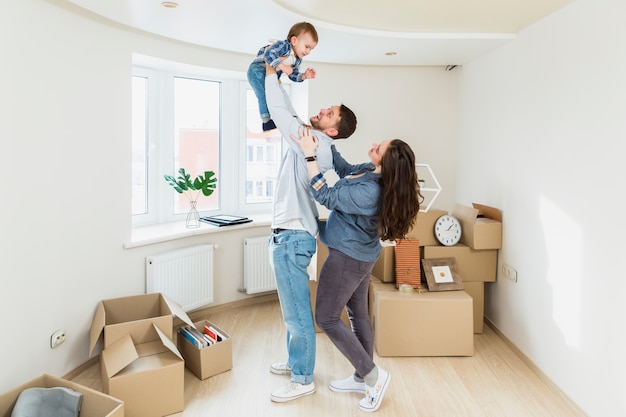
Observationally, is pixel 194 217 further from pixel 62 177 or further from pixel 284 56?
pixel 284 56

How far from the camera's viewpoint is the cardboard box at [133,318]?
8.18ft

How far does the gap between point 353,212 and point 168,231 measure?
5.61ft

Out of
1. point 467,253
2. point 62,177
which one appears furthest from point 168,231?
point 467,253

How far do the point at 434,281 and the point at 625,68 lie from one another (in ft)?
5.48

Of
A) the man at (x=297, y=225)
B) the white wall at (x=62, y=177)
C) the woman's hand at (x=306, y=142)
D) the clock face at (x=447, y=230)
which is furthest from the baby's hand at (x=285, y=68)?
the clock face at (x=447, y=230)

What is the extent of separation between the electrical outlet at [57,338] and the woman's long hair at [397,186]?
1.80 meters

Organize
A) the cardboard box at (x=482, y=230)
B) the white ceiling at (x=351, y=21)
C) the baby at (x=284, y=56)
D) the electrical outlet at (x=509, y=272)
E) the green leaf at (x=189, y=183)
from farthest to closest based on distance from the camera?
the green leaf at (x=189, y=183) < the cardboard box at (x=482, y=230) < the electrical outlet at (x=509, y=272) < the white ceiling at (x=351, y=21) < the baby at (x=284, y=56)

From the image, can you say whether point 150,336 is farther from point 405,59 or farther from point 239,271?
point 405,59

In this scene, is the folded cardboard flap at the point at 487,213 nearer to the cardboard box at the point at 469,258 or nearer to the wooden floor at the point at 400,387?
the cardboard box at the point at 469,258

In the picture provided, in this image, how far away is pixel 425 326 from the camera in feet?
9.97

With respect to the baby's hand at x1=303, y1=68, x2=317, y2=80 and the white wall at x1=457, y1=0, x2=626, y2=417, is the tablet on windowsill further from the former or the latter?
the white wall at x1=457, y1=0, x2=626, y2=417

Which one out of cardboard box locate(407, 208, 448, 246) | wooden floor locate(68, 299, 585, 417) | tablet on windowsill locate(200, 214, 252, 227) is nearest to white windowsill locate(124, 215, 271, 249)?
tablet on windowsill locate(200, 214, 252, 227)

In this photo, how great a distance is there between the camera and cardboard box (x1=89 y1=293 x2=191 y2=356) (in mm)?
2494

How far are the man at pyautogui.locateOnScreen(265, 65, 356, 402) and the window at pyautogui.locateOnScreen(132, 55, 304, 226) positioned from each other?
61.4 inches
